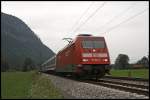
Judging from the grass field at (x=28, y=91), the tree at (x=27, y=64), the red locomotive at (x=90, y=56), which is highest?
the red locomotive at (x=90, y=56)

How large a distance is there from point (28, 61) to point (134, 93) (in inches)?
4255

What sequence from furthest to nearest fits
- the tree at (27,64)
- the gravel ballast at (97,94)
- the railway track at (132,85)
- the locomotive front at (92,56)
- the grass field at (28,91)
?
the tree at (27,64) → the locomotive front at (92,56) → the railway track at (132,85) → the grass field at (28,91) → the gravel ballast at (97,94)

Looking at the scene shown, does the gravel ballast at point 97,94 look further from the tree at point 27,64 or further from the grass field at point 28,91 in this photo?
the tree at point 27,64

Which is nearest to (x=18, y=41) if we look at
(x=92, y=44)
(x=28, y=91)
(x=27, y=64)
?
(x=27, y=64)

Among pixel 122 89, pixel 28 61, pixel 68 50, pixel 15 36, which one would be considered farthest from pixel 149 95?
pixel 15 36

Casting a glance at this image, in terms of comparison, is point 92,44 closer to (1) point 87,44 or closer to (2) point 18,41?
(1) point 87,44

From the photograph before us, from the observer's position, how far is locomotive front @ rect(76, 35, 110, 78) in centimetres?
2989

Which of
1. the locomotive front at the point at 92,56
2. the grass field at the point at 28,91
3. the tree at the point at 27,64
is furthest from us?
the tree at the point at 27,64

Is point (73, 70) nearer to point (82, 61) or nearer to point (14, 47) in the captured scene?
point (82, 61)

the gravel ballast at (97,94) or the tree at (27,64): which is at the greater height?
the gravel ballast at (97,94)

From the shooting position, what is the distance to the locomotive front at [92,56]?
29.9 metres

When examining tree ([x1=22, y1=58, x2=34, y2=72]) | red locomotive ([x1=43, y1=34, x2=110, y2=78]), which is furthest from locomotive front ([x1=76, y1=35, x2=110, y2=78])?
tree ([x1=22, y1=58, x2=34, y2=72])

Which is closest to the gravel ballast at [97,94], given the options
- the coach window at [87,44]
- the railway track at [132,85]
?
the railway track at [132,85]

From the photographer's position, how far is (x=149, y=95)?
1546 cm
